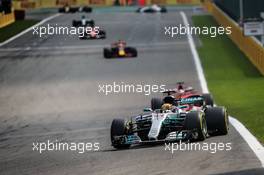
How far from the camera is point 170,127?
20.9 metres

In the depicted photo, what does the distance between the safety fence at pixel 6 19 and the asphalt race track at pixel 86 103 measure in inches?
248

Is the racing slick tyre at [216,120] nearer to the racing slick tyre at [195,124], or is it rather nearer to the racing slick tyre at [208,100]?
the racing slick tyre at [195,124]

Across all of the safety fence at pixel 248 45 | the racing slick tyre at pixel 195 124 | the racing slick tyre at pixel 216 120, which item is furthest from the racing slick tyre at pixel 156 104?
the safety fence at pixel 248 45

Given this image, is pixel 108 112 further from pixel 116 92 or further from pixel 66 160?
pixel 66 160

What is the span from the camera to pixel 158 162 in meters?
17.8

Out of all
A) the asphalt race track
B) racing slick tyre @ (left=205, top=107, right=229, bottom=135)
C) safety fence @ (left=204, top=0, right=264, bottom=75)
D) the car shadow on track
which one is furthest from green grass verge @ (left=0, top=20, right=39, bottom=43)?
the car shadow on track

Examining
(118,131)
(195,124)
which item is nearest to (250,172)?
(195,124)

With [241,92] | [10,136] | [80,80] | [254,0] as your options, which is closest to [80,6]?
[254,0]

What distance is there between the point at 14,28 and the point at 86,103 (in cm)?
4640

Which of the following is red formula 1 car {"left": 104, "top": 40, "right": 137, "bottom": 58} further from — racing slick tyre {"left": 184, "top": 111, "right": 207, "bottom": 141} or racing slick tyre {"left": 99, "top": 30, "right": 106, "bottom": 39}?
racing slick tyre {"left": 184, "top": 111, "right": 207, "bottom": 141}

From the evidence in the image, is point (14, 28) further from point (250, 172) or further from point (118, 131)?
point (250, 172)

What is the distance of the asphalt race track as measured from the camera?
1770 centimetres

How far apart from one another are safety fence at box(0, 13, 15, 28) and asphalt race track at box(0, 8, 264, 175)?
6308 millimetres

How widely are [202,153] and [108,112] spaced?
37.1ft
